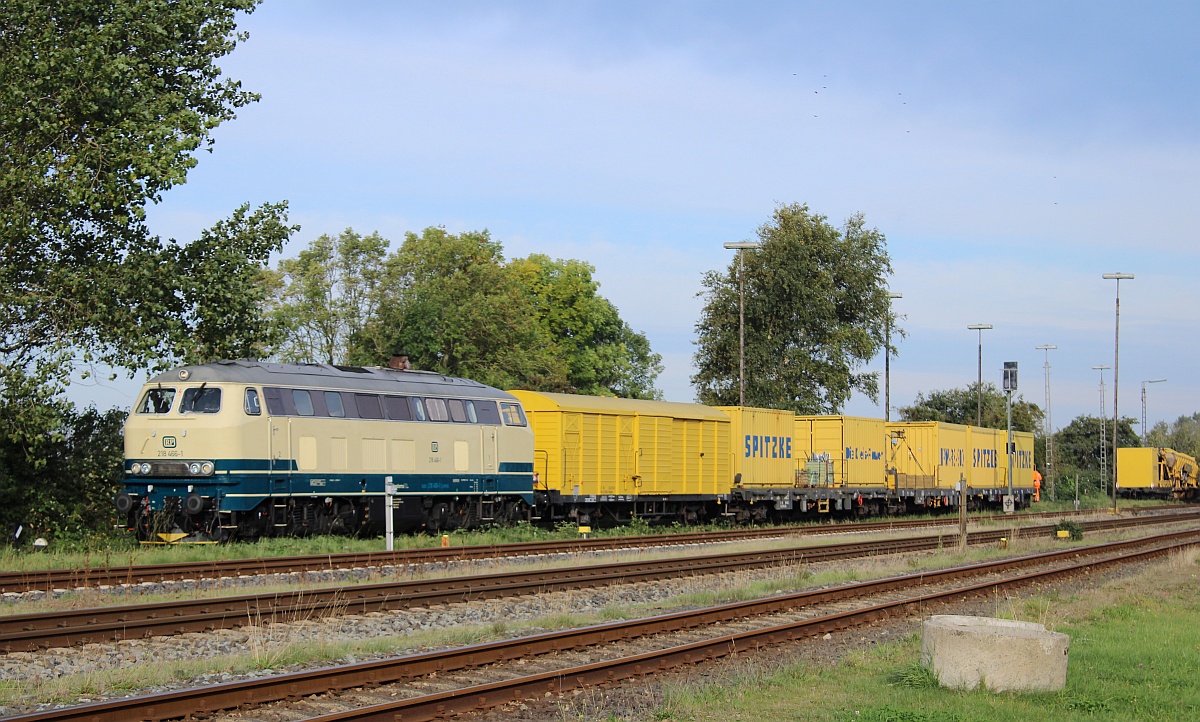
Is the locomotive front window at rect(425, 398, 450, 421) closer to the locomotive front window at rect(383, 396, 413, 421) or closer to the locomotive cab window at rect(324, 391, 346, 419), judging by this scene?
the locomotive front window at rect(383, 396, 413, 421)

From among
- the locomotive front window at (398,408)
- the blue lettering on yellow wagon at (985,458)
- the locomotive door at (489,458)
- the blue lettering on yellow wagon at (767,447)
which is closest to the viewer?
the locomotive front window at (398,408)

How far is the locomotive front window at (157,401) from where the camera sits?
2316 centimetres

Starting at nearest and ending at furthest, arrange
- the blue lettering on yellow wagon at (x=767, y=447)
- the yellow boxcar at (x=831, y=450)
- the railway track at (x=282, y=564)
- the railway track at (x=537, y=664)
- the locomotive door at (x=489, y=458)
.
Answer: the railway track at (x=537, y=664), the railway track at (x=282, y=564), the locomotive door at (x=489, y=458), the blue lettering on yellow wagon at (x=767, y=447), the yellow boxcar at (x=831, y=450)

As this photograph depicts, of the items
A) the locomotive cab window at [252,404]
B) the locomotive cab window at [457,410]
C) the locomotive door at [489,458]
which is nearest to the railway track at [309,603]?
the locomotive cab window at [252,404]

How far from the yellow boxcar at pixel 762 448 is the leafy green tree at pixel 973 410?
52195 mm

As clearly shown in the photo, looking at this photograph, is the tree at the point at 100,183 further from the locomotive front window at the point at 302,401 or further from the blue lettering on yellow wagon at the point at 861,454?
the blue lettering on yellow wagon at the point at 861,454

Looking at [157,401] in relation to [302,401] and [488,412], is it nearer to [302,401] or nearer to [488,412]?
[302,401]

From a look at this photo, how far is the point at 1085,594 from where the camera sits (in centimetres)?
1989

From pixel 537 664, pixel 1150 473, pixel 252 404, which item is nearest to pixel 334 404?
pixel 252 404

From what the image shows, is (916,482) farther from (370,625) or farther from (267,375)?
(370,625)

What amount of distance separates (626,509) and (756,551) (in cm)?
810

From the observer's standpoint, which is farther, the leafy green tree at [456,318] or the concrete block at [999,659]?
the leafy green tree at [456,318]

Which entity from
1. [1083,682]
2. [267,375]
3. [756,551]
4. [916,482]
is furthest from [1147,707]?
[916,482]

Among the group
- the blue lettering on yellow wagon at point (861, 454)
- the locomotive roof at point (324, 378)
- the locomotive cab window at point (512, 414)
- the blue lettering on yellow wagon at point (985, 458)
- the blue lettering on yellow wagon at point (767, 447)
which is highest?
the locomotive roof at point (324, 378)
